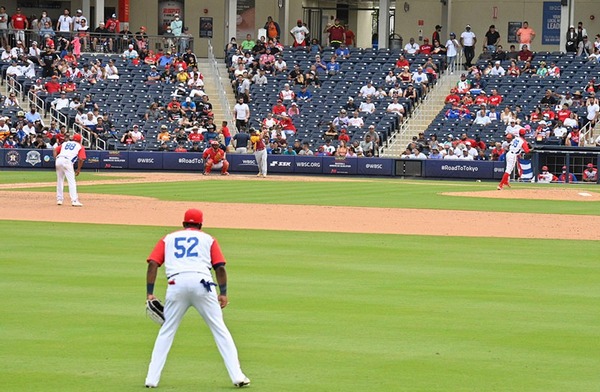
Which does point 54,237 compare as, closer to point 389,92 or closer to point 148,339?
point 148,339

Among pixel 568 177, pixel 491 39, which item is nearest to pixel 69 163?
pixel 568 177

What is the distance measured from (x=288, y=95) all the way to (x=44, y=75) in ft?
32.2

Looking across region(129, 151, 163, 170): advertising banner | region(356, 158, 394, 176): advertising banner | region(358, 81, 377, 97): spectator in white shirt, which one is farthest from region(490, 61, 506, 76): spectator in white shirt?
region(129, 151, 163, 170): advertising banner

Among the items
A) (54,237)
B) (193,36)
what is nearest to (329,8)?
(193,36)

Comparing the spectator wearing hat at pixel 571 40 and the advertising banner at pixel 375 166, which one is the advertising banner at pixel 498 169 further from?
the spectator wearing hat at pixel 571 40

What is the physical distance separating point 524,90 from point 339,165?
7.79 metres

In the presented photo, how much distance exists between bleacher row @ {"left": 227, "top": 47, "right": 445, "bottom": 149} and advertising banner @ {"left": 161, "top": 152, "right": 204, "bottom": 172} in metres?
3.53

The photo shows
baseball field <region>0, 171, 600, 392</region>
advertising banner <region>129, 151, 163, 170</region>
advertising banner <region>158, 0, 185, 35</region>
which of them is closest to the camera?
baseball field <region>0, 171, 600, 392</region>

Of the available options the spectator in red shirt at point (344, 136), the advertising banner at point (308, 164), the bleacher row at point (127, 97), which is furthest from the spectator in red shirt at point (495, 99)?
the bleacher row at point (127, 97)

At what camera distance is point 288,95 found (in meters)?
45.6

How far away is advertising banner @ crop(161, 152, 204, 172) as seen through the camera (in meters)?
41.5

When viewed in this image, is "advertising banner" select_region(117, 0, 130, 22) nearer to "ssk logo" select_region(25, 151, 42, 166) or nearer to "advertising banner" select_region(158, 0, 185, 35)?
"advertising banner" select_region(158, 0, 185, 35)

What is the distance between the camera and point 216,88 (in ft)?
158

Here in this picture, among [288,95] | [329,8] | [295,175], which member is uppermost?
[329,8]
